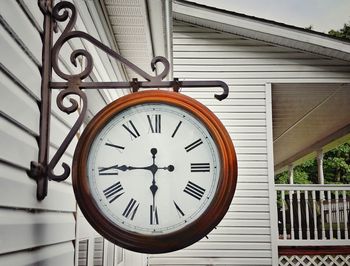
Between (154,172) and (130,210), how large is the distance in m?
0.15

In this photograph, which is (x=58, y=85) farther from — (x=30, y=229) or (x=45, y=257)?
(x=45, y=257)

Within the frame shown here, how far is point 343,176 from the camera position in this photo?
Result: 1183 inches

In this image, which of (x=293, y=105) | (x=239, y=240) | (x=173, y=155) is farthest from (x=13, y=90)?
(x=293, y=105)

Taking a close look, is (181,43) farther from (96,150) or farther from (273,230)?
(96,150)

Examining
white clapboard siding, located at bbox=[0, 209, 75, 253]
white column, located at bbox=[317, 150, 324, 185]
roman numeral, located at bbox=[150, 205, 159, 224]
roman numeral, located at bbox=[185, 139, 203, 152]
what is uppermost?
white column, located at bbox=[317, 150, 324, 185]

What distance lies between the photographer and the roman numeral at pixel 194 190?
60.7 inches

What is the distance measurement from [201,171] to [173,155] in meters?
0.11

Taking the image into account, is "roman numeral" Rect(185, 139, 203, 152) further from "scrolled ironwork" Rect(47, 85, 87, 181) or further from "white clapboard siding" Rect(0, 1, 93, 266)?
"white clapboard siding" Rect(0, 1, 93, 266)

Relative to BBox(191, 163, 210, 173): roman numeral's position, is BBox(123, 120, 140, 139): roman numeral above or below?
above

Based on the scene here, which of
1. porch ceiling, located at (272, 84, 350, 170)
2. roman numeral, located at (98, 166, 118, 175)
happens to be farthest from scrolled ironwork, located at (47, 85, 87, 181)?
porch ceiling, located at (272, 84, 350, 170)

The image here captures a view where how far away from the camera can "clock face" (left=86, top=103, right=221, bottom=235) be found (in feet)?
5.03

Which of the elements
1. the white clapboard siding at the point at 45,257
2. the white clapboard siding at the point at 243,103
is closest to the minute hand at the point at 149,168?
the white clapboard siding at the point at 45,257

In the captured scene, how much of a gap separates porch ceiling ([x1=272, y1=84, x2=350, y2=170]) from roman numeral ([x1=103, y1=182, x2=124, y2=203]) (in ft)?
23.2

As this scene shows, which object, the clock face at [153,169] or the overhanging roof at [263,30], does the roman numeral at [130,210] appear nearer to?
the clock face at [153,169]
